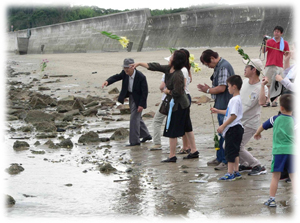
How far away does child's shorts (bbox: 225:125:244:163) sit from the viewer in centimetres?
567

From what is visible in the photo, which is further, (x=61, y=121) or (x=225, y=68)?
(x=61, y=121)

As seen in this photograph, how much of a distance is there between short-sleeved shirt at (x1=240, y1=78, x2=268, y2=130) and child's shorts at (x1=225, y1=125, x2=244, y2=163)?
31 centimetres

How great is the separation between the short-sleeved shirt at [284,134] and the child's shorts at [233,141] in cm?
97

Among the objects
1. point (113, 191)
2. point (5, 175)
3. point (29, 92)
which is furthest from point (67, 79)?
point (113, 191)

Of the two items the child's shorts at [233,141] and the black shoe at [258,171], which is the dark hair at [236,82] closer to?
the child's shorts at [233,141]

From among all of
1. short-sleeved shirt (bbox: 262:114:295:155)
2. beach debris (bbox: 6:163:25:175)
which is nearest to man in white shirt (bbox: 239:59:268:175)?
short-sleeved shirt (bbox: 262:114:295:155)

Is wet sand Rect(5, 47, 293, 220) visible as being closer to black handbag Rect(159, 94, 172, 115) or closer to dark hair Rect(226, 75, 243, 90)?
black handbag Rect(159, 94, 172, 115)

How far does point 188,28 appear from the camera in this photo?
79.9ft

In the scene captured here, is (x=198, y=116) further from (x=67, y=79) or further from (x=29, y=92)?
(x=67, y=79)

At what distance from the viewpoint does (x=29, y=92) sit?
660 inches

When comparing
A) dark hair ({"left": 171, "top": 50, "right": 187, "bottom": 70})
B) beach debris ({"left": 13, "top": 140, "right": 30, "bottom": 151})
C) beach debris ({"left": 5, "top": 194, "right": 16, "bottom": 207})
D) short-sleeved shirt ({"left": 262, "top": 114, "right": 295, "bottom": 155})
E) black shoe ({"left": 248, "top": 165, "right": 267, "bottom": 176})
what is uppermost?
dark hair ({"left": 171, "top": 50, "right": 187, "bottom": 70})

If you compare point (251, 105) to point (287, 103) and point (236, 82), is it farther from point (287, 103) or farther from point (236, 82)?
point (287, 103)

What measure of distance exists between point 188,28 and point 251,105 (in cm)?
1898

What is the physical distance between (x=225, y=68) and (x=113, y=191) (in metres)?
2.30
